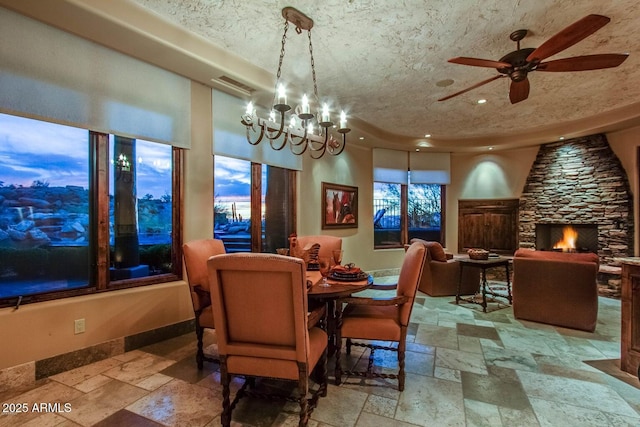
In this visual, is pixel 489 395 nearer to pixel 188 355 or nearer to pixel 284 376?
pixel 284 376

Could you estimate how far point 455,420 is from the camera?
1923 mm

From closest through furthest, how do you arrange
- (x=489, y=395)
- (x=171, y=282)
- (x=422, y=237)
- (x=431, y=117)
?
(x=489, y=395) → (x=171, y=282) → (x=431, y=117) → (x=422, y=237)

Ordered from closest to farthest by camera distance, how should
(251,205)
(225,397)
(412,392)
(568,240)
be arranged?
1. (225,397)
2. (412,392)
3. (251,205)
4. (568,240)

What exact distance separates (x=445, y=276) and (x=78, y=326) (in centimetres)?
483

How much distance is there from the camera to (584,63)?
8.38 feet

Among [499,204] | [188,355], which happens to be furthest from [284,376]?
[499,204]

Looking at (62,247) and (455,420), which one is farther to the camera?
(62,247)

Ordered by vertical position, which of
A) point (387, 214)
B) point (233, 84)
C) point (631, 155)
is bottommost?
point (387, 214)

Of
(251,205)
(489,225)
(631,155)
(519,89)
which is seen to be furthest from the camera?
(489,225)

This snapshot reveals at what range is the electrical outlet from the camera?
2.59m

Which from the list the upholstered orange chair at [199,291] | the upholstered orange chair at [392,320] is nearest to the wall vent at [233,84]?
the upholstered orange chair at [199,291]

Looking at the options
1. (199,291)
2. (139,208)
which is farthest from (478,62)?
(139,208)

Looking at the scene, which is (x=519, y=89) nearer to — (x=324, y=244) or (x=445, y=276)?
(x=324, y=244)

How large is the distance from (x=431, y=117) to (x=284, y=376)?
4895mm
